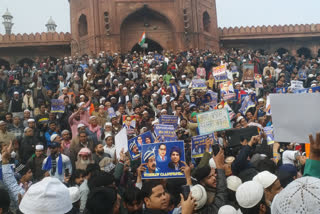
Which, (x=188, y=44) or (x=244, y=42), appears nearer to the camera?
(x=188, y=44)

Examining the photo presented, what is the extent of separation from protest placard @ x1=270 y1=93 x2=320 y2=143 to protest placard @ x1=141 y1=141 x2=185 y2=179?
1627 millimetres

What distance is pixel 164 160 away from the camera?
3828 millimetres

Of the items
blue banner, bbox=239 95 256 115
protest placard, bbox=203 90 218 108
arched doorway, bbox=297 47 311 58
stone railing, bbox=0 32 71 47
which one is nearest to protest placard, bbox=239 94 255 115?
blue banner, bbox=239 95 256 115

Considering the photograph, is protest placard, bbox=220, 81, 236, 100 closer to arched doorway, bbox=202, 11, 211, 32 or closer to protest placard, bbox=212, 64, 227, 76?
protest placard, bbox=212, 64, 227, 76

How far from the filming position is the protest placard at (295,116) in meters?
2.16

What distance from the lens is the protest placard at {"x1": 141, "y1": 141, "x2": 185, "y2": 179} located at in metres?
3.77

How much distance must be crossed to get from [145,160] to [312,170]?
231 cm

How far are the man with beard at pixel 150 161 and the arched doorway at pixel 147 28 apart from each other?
1770cm

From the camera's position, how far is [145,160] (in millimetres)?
3955

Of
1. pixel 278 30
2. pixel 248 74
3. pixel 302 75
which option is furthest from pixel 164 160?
pixel 278 30

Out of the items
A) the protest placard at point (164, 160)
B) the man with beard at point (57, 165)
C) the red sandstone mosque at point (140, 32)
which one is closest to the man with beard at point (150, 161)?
the protest placard at point (164, 160)

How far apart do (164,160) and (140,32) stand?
18.3 meters

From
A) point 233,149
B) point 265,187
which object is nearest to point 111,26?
point 233,149

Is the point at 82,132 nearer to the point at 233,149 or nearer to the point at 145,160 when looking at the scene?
the point at 145,160
